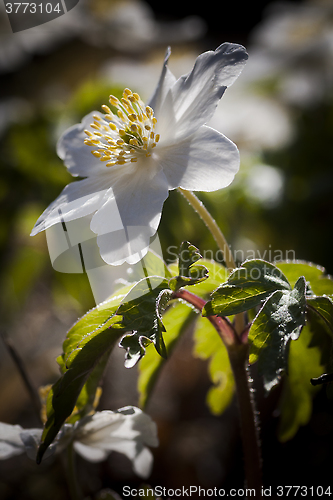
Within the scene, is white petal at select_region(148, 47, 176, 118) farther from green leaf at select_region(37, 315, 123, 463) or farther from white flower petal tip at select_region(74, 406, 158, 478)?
white flower petal tip at select_region(74, 406, 158, 478)

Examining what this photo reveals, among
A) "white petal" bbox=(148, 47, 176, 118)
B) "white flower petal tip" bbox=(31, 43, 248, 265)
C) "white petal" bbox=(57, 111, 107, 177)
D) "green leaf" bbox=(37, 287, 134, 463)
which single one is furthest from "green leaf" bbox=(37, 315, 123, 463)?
"white petal" bbox=(148, 47, 176, 118)

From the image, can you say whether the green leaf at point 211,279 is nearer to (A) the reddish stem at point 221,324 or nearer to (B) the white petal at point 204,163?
(A) the reddish stem at point 221,324

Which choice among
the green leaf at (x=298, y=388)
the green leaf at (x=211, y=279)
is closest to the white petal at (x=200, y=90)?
the green leaf at (x=211, y=279)

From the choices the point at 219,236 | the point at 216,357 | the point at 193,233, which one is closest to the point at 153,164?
the point at 219,236

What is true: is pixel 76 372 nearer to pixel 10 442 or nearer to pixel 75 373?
pixel 75 373

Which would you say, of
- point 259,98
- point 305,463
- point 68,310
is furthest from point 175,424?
point 259,98

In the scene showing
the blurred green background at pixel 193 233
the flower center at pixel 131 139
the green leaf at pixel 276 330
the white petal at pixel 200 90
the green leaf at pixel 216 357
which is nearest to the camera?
the green leaf at pixel 276 330
